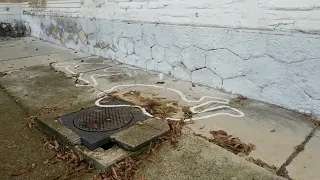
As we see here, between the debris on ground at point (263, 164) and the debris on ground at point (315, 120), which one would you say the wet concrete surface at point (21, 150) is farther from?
the debris on ground at point (315, 120)

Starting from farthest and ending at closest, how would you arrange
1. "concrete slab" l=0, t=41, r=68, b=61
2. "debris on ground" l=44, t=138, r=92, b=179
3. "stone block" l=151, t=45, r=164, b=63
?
"concrete slab" l=0, t=41, r=68, b=61
"stone block" l=151, t=45, r=164, b=63
"debris on ground" l=44, t=138, r=92, b=179

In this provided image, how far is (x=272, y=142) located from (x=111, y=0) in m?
3.95

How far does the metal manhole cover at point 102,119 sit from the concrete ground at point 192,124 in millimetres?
256

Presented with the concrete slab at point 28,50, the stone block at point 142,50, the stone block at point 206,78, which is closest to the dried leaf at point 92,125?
the stone block at point 206,78

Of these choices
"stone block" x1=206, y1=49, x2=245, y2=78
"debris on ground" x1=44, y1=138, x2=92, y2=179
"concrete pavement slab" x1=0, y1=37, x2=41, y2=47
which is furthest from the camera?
"concrete pavement slab" x1=0, y1=37, x2=41, y2=47

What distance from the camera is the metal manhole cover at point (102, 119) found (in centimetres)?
238

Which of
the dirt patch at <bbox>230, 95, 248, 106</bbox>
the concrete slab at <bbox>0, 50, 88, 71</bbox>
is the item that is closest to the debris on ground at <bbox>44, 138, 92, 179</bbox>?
the dirt patch at <bbox>230, 95, 248, 106</bbox>

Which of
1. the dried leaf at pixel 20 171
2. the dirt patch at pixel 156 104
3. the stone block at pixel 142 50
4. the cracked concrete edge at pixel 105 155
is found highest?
the stone block at pixel 142 50

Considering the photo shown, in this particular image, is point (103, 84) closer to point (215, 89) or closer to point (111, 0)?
point (215, 89)

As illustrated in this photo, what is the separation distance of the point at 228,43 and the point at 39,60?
4.01 metres

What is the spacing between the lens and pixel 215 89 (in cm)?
348

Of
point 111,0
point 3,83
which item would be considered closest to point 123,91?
point 3,83

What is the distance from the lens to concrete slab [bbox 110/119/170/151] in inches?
80.4

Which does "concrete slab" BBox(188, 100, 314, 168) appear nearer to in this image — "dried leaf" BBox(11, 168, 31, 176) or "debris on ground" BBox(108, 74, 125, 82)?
"dried leaf" BBox(11, 168, 31, 176)
